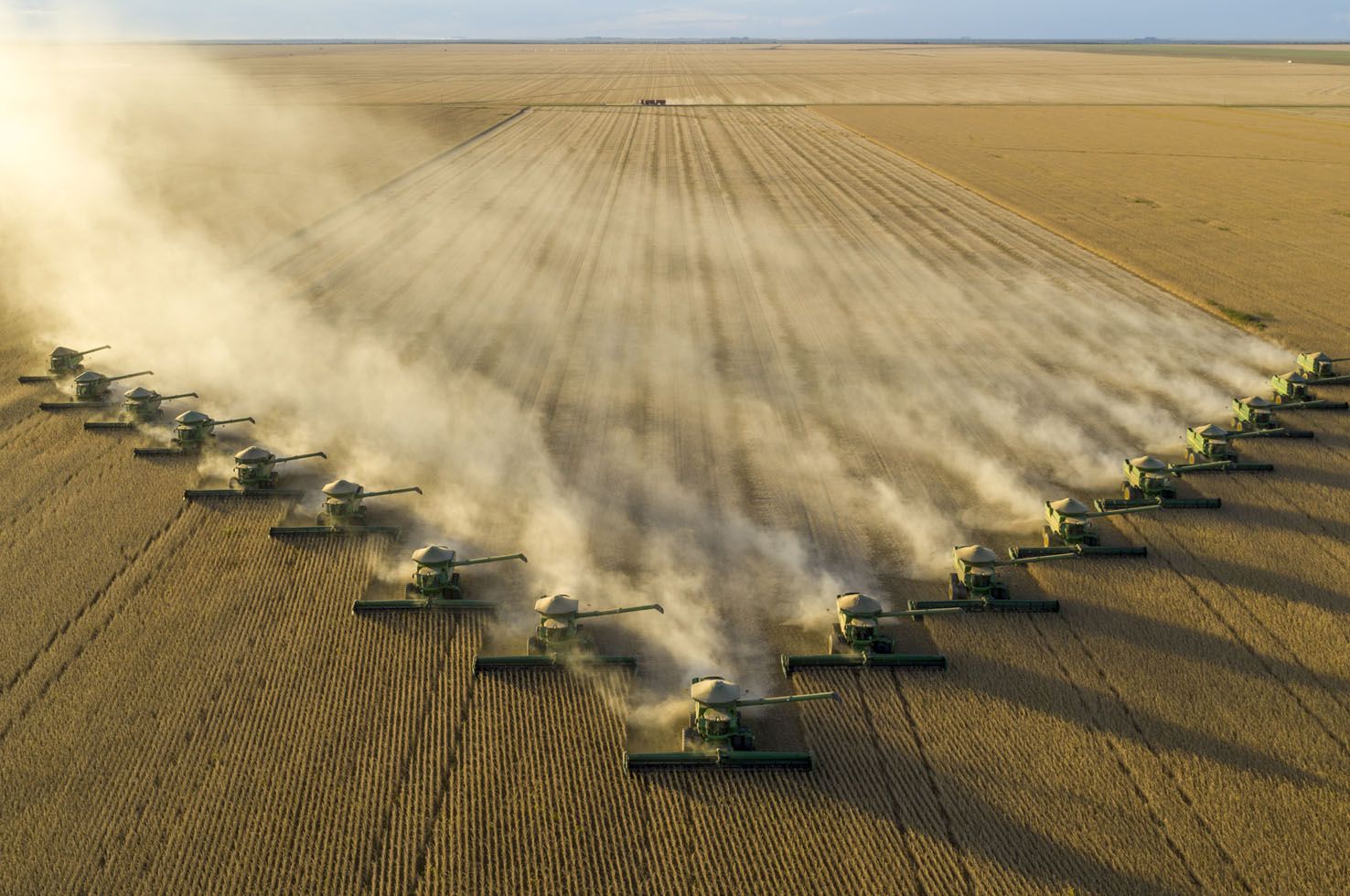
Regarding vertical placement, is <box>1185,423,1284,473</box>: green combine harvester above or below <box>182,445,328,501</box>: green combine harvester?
above

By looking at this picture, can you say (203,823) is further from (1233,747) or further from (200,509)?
(1233,747)

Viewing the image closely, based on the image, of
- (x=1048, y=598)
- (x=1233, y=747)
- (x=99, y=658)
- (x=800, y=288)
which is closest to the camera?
(x=1233, y=747)

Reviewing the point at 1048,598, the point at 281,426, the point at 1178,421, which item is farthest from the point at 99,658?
the point at 1178,421

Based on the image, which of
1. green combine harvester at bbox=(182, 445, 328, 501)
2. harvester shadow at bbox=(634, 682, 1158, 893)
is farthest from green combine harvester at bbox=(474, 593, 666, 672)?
green combine harvester at bbox=(182, 445, 328, 501)

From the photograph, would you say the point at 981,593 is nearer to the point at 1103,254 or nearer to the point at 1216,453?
the point at 1216,453

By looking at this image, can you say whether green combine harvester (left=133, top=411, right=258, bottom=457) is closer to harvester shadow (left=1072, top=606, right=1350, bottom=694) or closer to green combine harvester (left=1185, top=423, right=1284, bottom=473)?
harvester shadow (left=1072, top=606, right=1350, bottom=694)

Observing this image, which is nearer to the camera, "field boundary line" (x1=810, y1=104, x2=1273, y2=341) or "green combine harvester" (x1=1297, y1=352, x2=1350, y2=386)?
"green combine harvester" (x1=1297, y1=352, x2=1350, y2=386)

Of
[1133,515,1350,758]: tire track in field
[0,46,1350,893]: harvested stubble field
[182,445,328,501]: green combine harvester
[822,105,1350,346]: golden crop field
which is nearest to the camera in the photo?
[0,46,1350,893]: harvested stubble field
